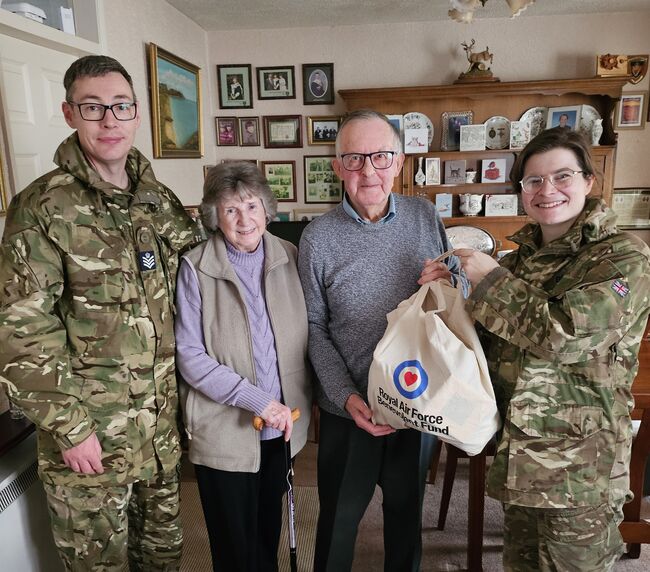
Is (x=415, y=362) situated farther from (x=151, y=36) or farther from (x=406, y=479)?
(x=151, y=36)

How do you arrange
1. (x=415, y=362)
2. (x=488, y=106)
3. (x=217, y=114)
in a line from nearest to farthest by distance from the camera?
(x=415, y=362), (x=488, y=106), (x=217, y=114)

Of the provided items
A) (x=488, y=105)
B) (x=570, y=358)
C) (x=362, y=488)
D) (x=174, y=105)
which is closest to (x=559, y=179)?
(x=570, y=358)

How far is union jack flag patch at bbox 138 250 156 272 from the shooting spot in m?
1.27

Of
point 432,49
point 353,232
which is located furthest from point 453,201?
point 353,232

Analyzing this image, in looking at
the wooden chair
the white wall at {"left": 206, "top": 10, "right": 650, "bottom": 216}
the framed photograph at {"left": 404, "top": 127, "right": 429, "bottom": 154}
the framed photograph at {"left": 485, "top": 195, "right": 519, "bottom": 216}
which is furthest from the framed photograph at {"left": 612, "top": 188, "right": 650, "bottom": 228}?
the wooden chair

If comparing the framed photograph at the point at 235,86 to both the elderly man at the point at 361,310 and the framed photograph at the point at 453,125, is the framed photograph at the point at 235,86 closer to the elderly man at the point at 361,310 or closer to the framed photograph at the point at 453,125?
the framed photograph at the point at 453,125

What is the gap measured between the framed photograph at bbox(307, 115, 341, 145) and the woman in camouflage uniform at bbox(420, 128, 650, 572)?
3.00 metres

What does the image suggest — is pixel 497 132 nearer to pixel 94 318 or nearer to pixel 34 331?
pixel 94 318

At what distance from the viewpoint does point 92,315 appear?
120 cm

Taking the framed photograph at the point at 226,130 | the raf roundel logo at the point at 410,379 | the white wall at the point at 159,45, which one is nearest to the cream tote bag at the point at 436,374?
the raf roundel logo at the point at 410,379

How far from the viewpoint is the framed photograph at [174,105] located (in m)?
2.91

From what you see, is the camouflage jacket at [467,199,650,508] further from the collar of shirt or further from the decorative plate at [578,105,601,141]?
the decorative plate at [578,105,601,141]

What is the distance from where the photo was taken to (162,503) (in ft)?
4.63

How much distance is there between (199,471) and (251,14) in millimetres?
3197
